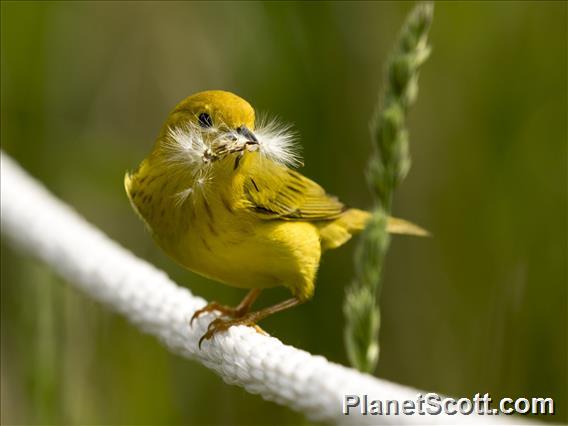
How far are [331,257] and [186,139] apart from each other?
2.06 m

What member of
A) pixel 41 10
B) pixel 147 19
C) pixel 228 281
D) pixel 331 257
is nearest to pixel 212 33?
pixel 147 19

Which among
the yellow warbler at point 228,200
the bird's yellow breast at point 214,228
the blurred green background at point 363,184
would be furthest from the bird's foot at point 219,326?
the blurred green background at point 363,184

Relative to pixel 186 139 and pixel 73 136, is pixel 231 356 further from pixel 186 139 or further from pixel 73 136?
pixel 73 136

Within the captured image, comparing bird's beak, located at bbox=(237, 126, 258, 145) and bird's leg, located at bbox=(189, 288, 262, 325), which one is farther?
bird's leg, located at bbox=(189, 288, 262, 325)

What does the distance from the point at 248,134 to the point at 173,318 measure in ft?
1.74

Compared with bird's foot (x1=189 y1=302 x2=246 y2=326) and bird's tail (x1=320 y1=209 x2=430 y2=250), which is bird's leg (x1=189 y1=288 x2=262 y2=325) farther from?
bird's tail (x1=320 y1=209 x2=430 y2=250)

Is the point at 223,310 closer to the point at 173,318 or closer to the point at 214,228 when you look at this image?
the point at 214,228

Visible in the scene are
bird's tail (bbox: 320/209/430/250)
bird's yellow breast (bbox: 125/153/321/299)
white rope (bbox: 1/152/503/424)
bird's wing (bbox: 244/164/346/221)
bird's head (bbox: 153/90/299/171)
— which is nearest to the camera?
white rope (bbox: 1/152/503/424)

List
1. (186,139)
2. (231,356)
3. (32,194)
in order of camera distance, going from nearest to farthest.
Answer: (231,356)
(186,139)
(32,194)

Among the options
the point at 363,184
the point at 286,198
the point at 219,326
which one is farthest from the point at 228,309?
the point at 363,184

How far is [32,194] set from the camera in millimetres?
3615

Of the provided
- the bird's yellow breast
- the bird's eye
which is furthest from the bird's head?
the bird's yellow breast

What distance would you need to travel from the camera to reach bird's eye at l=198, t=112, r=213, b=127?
2.65 meters

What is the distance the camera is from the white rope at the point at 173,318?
1.84m
